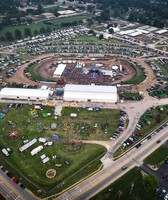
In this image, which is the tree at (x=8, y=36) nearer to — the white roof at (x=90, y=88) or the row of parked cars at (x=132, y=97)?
the white roof at (x=90, y=88)

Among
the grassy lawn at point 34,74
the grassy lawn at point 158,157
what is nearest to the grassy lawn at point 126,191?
the grassy lawn at point 158,157

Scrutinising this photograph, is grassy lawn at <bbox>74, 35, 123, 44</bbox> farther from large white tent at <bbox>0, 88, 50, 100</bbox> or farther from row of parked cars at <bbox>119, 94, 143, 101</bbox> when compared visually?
large white tent at <bbox>0, 88, 50, 100</bbox>

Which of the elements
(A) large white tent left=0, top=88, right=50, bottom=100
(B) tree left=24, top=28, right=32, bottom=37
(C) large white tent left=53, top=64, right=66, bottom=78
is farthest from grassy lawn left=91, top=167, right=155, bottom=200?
(B) tree left=24, top=28, right=32, bottom=37

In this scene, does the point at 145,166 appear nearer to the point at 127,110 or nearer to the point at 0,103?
the point at 127,110

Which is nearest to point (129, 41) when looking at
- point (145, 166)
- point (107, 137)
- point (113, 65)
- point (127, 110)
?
point (113, 65)

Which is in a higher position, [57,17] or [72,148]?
[57,17]

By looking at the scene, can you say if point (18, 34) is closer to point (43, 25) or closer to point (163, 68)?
point (43, 25)

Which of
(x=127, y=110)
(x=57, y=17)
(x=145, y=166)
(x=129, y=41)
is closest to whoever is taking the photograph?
(x=145, y=166)
